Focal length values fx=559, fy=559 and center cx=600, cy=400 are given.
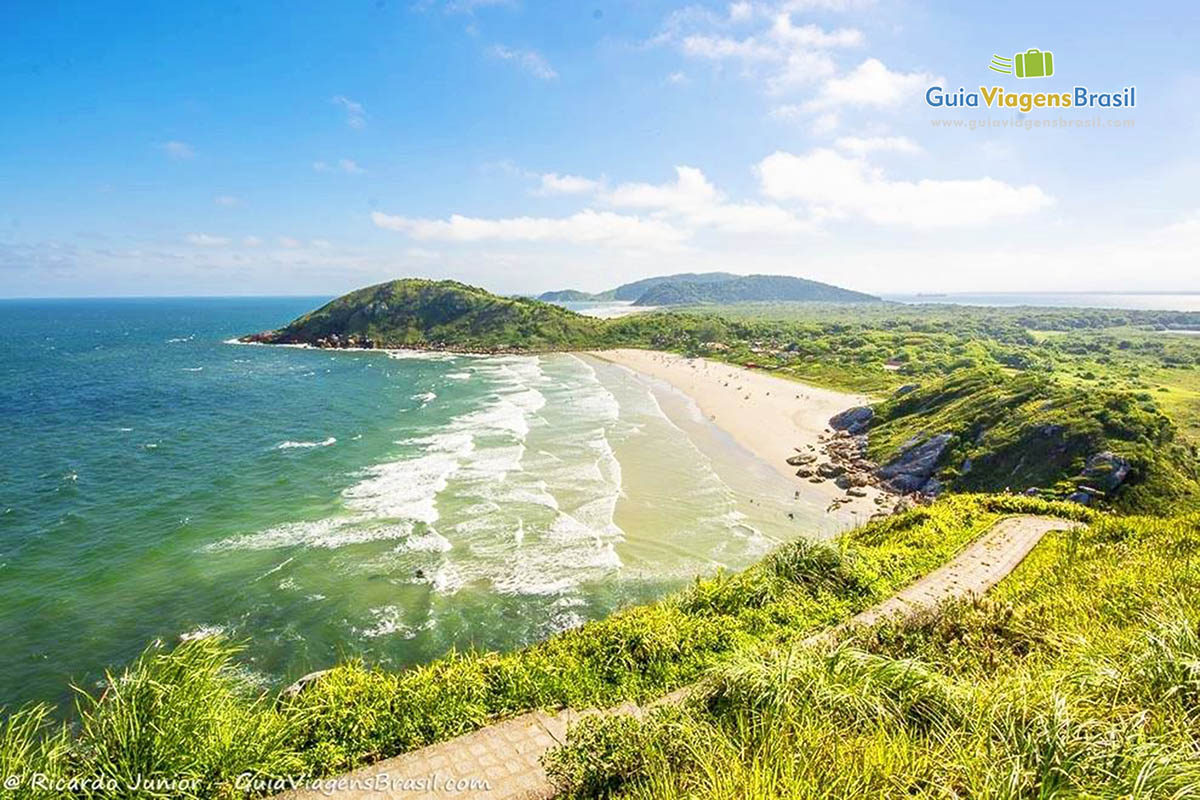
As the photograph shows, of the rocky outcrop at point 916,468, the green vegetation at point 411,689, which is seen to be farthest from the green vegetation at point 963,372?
the green vegetation at point 411,689

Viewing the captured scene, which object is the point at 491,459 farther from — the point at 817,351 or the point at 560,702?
the point at 817,351

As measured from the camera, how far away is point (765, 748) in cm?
766

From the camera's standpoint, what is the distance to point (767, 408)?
7425 cm

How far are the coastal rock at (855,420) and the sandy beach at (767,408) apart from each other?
1884 millimetres

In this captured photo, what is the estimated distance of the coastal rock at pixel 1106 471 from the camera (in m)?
34.6

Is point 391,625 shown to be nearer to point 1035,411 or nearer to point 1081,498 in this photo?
point 1081,498

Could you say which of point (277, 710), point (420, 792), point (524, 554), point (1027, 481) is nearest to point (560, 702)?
point (420, 792)

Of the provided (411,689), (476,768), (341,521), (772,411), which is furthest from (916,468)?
(476,768)

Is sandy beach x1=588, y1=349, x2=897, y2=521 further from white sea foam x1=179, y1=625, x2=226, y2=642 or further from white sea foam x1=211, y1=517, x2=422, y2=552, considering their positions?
white sea foam x1=179, y1=625, x2=226, y2=642

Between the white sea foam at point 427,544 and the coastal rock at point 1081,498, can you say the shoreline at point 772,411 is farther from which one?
the white sea foam at point 427,544

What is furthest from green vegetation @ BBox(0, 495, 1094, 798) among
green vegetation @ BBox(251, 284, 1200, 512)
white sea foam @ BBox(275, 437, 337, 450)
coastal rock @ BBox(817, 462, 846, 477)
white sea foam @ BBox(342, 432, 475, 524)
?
white sea foam @ BBox(275, 437, 337, 450)

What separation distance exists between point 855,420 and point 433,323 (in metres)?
126

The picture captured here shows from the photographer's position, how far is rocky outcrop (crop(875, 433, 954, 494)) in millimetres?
44312

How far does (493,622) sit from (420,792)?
556 inches
